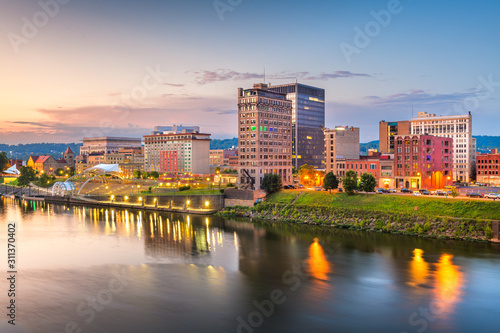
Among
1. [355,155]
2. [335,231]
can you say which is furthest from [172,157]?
[335,231]

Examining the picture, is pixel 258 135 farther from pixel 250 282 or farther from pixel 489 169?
pixel 489 169

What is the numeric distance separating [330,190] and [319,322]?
51673 millimetres

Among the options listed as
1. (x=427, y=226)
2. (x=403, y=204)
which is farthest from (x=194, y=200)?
(x=427, y=226)

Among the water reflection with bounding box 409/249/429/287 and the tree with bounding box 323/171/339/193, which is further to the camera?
the tree with bounding box 323/171/339/193

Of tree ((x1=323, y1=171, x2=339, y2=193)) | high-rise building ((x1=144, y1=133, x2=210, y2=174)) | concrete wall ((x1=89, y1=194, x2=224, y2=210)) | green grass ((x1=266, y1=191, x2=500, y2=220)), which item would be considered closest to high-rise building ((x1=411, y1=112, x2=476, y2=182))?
tree ((x1=323, y1=171, x2=339, y2=193))

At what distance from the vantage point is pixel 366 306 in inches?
1309

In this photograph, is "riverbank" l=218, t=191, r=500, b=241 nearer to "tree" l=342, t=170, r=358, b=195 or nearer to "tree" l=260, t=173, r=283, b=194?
"tree" l=342, t=170, r=358, b=195

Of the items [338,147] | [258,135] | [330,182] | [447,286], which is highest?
[258,135]

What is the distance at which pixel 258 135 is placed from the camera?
98812mm

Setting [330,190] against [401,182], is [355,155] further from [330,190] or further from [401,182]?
[330,190]

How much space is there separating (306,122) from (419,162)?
253 feet

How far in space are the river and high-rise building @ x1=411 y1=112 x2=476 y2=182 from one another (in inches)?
2981

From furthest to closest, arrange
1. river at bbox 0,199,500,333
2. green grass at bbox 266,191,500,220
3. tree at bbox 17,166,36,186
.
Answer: tree at bbox 17,166,36,186 < green grass at bbox 266,191,500,220 < river at bbox 0,199,500,333

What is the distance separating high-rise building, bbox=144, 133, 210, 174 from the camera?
6309 inches
